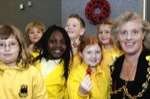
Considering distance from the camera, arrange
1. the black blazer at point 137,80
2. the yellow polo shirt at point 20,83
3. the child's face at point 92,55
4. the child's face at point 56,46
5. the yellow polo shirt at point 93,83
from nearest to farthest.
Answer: the black blazer at point 137,80 < the yellow polo shirt at point 20,83 < the yellow polo shirt at point 93,83 < the child's face at point 92,55 < the child's face at point 56,46

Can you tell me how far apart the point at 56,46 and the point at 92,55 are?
0.97 feet

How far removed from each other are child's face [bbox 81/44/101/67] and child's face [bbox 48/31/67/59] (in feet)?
0.61

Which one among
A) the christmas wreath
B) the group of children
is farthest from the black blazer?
the christmas wreath

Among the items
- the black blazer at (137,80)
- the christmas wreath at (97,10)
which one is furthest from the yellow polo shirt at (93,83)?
the christmas wreath at (97,10)

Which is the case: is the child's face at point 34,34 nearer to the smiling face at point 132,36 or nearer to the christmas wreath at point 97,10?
the christmas wreath at point 97,10

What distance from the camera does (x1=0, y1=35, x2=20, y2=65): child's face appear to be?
9.12 ft

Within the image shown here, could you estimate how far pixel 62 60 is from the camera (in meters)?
3.35

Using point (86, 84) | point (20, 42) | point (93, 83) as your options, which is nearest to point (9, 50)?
point (20, 42)

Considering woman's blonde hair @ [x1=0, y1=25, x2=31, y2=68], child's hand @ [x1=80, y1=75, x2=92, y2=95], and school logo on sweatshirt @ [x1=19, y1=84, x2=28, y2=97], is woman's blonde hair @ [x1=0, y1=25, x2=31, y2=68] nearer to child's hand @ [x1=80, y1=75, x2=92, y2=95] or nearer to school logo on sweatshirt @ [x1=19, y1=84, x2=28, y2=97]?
school logo on sweatshirt @ [x1=19, y1=84, x2=28, y2=97]

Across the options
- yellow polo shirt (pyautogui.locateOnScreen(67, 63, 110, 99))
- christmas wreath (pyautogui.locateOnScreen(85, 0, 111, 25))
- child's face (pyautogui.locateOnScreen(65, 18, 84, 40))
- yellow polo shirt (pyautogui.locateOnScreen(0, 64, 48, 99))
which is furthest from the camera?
christmas wreath (pyautogui.locateOnScreen(85, 0, 111, 25))

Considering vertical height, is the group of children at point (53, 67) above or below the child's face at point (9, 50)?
below

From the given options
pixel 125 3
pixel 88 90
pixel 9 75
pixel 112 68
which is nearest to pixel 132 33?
pixel 112 68

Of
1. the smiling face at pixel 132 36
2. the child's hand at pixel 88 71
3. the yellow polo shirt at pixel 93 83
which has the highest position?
the smiling face at pixel 132 36

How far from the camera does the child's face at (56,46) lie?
3328mm
